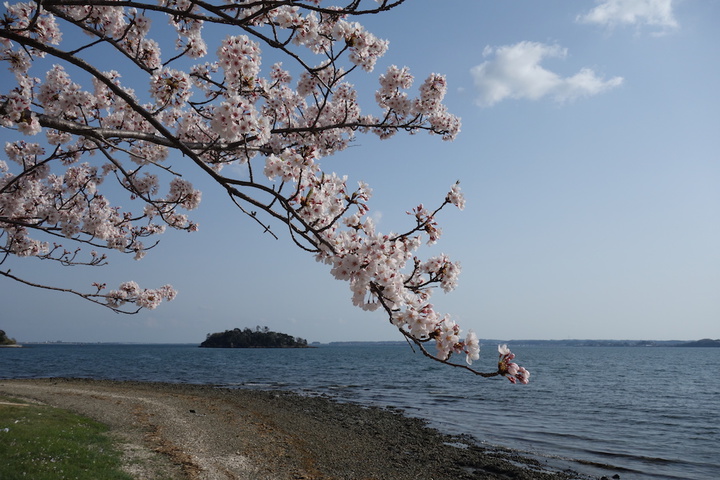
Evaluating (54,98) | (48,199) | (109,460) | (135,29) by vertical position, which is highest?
(135,29)

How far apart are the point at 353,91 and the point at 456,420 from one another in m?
19.1

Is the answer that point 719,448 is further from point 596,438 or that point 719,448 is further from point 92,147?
point 92,147

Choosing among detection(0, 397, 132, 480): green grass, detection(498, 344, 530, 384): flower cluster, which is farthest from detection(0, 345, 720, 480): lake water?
detection(498, 344, 530, 384): flower cluster

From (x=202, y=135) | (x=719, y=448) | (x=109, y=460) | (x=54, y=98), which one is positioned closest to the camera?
(x=54, y=98)

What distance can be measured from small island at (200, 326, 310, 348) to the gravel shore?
138677 mm

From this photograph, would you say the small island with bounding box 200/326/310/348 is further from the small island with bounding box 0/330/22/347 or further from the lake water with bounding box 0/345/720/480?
the lake water with bounding box 0/345/720/480

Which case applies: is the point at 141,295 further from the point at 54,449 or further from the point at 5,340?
the point at 5,340

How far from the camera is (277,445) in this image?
14398 mm

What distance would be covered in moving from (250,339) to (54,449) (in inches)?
6053

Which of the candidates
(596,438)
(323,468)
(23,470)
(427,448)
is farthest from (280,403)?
(23,470)

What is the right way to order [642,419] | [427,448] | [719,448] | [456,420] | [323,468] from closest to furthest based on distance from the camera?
1. [323,468]
2. [427,448]
3. [719,448]
4. [456,420]
5. [642,419]

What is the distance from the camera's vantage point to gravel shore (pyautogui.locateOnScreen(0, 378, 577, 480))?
447 inches

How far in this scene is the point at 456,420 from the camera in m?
22.7

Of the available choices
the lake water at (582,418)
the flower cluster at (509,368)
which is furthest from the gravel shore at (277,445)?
the flower cluster at (509,368)
